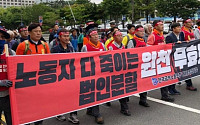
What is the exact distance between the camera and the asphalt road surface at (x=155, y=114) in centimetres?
429

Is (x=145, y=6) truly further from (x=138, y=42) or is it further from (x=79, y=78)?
(x=79, y=78)

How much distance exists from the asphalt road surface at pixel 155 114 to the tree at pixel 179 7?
26745mm

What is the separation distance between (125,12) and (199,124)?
29801 millimetres

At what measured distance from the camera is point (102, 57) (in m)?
4.31

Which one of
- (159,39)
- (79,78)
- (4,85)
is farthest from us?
(159,39)

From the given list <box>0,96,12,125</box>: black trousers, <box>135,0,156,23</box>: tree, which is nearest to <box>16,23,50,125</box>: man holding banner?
<box>0,96,12,125</box>: black trousers

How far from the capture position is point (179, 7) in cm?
3033

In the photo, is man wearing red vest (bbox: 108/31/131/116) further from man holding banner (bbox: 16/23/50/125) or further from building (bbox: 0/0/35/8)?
building (bbox: 0/0/35/8)

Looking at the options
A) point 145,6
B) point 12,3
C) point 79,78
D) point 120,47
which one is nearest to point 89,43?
point 120,47

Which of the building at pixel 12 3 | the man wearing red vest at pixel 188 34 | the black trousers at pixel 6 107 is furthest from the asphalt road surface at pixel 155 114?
the building at pixel 12 3

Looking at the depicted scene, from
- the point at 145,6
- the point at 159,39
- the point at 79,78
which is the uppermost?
the point at 145,6

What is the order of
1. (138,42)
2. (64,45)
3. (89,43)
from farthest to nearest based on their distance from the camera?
(138,42)
(89,43)
(64,45)

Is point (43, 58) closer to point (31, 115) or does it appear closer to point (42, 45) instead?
point (42, 45)

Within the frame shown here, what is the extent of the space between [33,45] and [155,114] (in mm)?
2753
